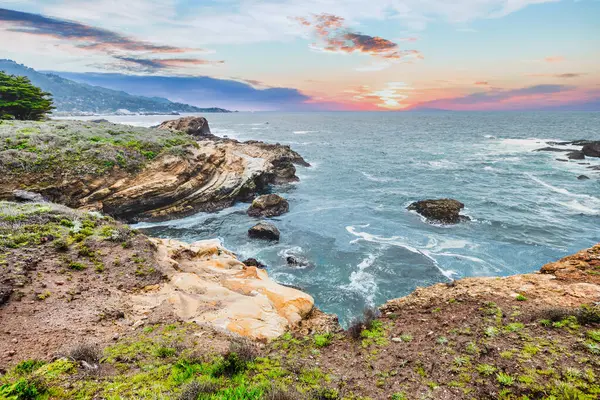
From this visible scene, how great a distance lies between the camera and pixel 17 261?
1204 centimetres

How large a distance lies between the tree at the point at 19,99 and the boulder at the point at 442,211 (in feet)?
191

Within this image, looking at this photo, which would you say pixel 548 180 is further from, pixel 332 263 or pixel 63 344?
pixel 63 344

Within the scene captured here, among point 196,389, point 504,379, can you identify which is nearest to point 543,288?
point 504,379

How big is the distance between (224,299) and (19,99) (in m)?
Result: 53.3

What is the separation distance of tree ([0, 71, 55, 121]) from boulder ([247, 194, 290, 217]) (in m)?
39.2

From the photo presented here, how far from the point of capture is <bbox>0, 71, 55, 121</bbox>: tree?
4287cm

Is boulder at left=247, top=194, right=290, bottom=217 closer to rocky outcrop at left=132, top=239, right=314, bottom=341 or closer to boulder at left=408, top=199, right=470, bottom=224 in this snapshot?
boulder at left=408, top=199, right=470, bottom=224

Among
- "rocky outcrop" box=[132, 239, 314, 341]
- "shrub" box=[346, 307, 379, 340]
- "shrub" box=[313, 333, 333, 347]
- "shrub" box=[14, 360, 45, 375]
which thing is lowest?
"rocky outcrop" box=[132, 239, 314, 341]

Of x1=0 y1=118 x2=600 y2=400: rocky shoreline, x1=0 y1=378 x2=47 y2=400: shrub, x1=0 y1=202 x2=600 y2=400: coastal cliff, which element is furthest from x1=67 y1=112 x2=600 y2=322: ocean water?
x1=0 y1=378 x2=47 y2=400: shrub

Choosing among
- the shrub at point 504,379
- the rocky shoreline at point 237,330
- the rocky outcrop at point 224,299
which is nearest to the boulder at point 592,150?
the rocky shoreline at point 237,330

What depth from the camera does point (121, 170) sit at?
104 feet

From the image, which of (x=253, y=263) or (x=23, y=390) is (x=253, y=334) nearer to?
(x=23, y=390)

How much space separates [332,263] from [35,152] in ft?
99.7

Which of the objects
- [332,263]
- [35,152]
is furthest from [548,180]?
[35,152]
